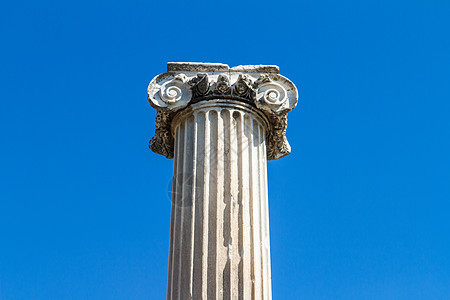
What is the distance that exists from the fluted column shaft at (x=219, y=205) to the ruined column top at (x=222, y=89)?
177 mm

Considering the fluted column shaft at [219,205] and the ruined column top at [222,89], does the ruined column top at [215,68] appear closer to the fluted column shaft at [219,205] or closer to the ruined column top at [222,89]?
the ruined column top at [222,89]

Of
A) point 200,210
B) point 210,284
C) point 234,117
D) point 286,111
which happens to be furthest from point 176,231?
point 286,111

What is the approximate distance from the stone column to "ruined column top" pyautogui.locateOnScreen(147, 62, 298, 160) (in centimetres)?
2

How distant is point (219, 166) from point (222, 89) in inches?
65.6

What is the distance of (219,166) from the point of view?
11.7 m

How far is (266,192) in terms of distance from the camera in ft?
39.9

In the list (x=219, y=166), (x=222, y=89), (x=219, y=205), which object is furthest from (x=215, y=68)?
(x=219, y=205)

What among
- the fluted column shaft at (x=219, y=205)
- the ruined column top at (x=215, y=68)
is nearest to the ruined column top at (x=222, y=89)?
the ruined column top at (x=215, y=68)

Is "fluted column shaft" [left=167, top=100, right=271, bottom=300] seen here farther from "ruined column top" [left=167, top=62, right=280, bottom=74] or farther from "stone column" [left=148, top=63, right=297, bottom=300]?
"ruined column top" [left=167, top=62, right=280, bottom=74]

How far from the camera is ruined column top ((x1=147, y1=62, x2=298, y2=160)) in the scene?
496 inches

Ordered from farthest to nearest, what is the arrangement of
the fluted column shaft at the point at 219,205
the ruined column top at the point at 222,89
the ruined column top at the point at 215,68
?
the ruined column top at the point at 215,68 → the ruined column top at the point at 222,89 → the fluted column shaft at the point at 219,205

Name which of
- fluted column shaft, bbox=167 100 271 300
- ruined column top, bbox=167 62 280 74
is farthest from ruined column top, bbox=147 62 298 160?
fluted column shaft, bbox=167 100 271 300

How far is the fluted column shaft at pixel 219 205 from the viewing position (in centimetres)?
→ 1065

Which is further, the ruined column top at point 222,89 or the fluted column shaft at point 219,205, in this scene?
the ruined column top at point 222,89
